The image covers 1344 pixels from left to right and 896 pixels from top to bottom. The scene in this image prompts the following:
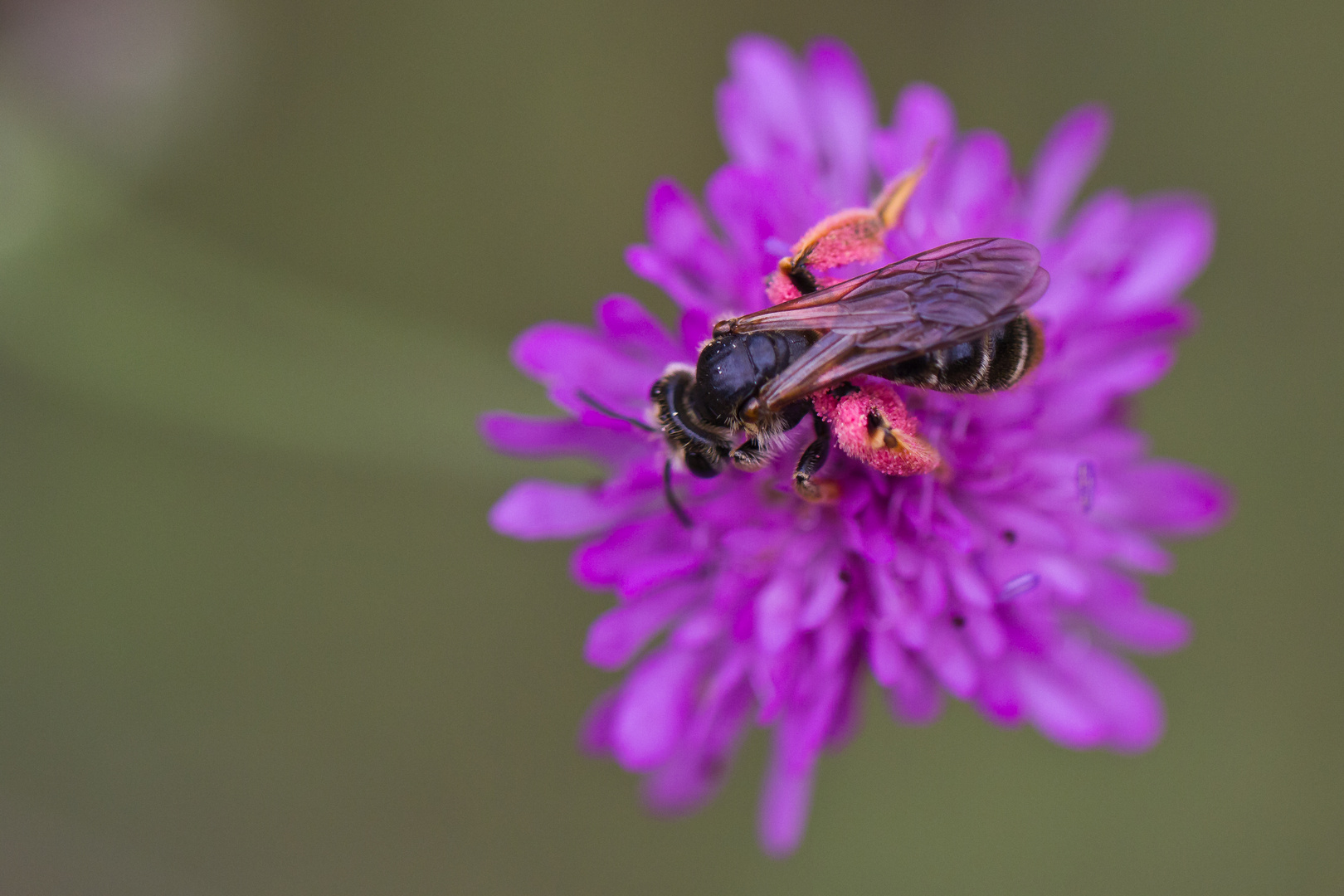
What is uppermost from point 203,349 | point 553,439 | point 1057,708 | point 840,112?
point 203,349

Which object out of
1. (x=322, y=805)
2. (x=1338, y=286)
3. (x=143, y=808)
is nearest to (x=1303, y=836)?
(x=1338, y=286)

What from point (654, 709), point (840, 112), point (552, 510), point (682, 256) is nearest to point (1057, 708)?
point (654, 709)

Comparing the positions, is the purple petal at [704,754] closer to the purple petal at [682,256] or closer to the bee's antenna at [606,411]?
the bee's antenna at [606,411]

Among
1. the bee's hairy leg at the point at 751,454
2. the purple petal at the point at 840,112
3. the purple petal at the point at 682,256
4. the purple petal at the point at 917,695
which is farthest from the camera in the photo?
the purple petal at the point at 840,112

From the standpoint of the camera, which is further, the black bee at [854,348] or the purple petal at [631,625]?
the purple petal at [631,625]

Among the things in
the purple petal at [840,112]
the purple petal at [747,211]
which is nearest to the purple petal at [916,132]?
the purple petal at [840,112]

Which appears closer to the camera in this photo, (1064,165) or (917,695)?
(917,695)

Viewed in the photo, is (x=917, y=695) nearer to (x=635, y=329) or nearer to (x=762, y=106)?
(x=635, y=329)
